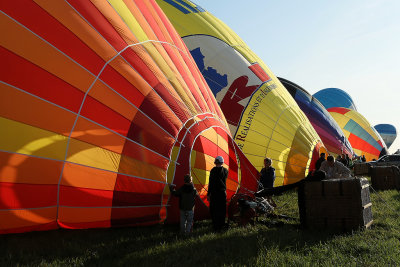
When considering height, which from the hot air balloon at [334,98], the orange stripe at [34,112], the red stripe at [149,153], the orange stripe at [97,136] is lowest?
the red stripe at [149,153]

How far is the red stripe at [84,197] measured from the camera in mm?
4203

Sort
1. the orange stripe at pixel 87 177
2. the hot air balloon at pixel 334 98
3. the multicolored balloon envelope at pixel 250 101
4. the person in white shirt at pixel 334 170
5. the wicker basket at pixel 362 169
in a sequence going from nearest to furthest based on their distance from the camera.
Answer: the orange stripe at pixel 87 177
the person in white shirt at pixel 334 170
the multicolored balloon envelope at pixel 250 101
the wicker basket at pixel 362 169
the hot air balloon at pixel 334 98

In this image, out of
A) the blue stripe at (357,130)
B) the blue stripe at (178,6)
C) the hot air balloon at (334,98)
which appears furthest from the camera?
the hot air balloon at (334,98)

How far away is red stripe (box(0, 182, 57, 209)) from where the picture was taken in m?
3.91

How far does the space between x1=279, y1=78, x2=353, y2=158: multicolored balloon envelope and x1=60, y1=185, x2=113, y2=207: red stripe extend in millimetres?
8320

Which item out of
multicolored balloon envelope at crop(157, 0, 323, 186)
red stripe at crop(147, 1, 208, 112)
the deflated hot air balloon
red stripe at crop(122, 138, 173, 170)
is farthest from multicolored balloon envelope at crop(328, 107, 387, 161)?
red stripe at crop(122, 138, 173, 170)

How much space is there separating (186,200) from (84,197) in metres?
1.29

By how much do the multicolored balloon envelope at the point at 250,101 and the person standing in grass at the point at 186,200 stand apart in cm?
356

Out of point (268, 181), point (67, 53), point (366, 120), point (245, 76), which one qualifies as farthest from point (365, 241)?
point (366, 120)

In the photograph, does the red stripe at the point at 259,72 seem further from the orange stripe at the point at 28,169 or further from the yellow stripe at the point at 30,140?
the orange stripe at the point at 28,169

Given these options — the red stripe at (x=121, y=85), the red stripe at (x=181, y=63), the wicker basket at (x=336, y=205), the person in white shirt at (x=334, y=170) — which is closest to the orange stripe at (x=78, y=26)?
the red stripe at (x=121, y=85)

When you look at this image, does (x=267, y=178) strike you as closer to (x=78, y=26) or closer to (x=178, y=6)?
(x=78, y=26)

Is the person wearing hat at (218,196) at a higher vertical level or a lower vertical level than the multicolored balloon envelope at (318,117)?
lower

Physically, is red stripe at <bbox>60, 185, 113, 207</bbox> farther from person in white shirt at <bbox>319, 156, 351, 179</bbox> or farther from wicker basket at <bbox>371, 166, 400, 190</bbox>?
wicker basket at <bbox>371, 166, 400, 190</bbox>
